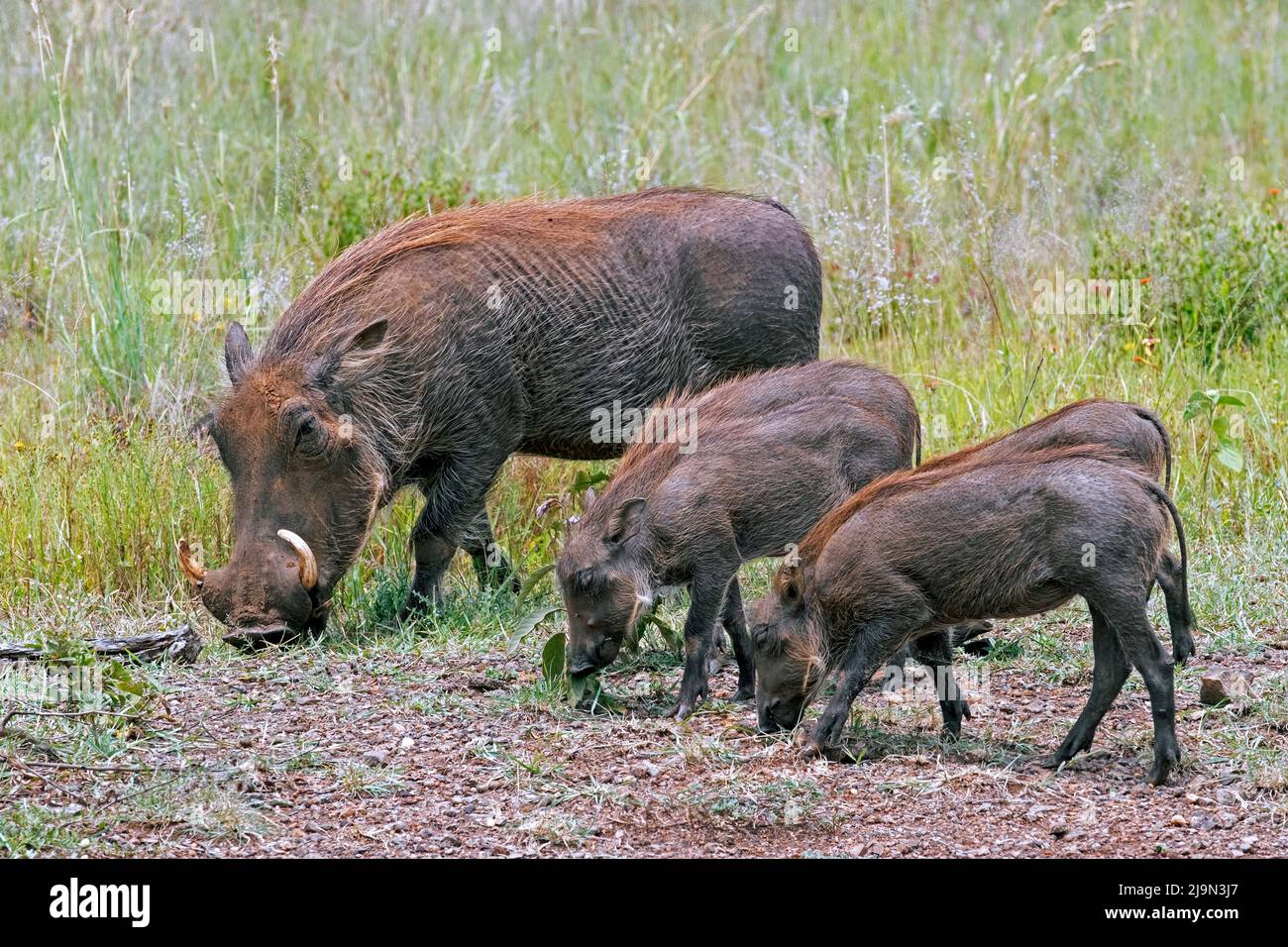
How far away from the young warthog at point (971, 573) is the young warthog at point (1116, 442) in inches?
2.2

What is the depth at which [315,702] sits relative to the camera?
15.7ft

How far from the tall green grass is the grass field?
3 centimetres

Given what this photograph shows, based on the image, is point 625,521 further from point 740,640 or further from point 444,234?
point 444,234

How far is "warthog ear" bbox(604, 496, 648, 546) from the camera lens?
481 cm

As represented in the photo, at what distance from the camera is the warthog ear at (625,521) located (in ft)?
15.8

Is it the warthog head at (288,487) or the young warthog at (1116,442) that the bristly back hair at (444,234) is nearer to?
the warthog head at (288,487)

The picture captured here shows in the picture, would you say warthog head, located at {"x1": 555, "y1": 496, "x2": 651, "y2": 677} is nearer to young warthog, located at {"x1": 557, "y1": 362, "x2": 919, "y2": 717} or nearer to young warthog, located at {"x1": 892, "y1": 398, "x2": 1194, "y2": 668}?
young warthog, located at {"x1": 557, "y1": 362, "x2": 919, "y2": 717}

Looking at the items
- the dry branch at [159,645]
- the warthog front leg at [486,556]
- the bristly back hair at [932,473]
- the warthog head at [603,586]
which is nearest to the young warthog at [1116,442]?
the bristly back hair at [932,473]

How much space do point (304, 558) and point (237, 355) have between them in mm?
742

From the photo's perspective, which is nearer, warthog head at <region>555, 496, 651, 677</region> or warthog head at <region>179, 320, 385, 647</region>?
warthog head at <region>555, 496, 651, 677</region>

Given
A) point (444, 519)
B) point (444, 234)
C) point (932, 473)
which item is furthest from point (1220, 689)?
point (444, 234)

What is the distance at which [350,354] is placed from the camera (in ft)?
18.1

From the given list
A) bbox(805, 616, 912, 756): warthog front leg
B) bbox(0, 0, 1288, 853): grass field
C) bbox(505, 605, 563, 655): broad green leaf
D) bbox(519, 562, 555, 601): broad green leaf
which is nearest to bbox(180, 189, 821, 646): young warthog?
bbox(0, 0, 1288, 853): grass field

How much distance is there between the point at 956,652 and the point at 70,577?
10.1 feet
